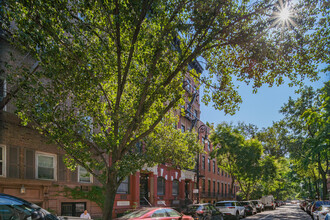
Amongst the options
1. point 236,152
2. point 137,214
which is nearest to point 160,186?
point 236,152

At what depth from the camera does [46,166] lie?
14.3 m

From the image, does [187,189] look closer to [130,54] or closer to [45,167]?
[45,167]

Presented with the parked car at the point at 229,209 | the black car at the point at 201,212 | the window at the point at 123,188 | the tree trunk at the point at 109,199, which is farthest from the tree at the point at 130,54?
the parked car at the point at 229,209

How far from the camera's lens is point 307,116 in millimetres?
10500

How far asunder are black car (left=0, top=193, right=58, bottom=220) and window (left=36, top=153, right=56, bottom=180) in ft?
32.7

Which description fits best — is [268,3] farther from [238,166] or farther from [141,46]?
[238,166]

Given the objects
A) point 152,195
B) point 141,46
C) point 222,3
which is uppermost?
point 222,3

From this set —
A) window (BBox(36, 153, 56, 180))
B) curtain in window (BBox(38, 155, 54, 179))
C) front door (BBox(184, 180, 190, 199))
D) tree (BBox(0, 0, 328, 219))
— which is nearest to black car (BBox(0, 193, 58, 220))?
tree (BBox(0, 0, 328, 219))

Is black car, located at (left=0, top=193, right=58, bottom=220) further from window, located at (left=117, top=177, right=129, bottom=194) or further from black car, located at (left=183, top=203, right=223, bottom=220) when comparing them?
window, located at (left=117, top=177, right=129, bottom=194)

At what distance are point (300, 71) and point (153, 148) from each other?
6.87 meters

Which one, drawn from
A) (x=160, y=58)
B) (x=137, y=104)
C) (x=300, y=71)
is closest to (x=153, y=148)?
(x=137, y=104)

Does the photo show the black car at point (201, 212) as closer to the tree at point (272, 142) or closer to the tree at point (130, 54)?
the tree at point (130, 54)

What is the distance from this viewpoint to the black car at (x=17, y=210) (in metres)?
4.17

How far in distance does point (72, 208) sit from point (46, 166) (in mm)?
2974
